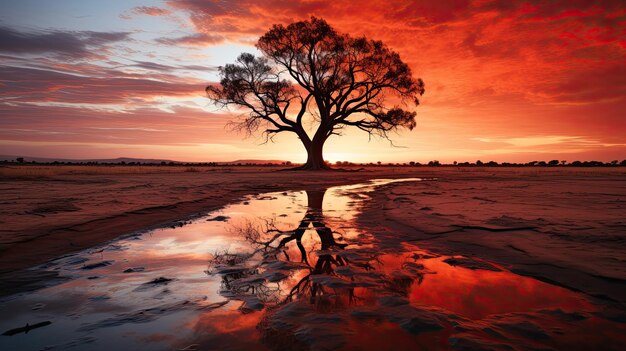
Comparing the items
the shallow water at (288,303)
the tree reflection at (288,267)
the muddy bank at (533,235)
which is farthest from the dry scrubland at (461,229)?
the tree reflection at (288,267)

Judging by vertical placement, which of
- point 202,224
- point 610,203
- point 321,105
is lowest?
point 202,224

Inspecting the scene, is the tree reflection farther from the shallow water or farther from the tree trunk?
the tree trunk

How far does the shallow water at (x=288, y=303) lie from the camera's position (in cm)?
171

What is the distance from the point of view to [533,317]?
196cm

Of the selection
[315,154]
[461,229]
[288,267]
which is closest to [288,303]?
[288,267]

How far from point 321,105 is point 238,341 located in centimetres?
2614

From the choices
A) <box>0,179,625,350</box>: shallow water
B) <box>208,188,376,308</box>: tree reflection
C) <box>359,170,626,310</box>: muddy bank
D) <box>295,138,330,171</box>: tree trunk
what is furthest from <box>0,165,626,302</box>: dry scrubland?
<box>295,138,330,171</box>: tree trunk

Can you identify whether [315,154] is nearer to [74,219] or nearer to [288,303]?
[74,219]

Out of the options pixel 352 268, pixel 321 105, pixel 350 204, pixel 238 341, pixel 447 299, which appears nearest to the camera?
pixel 238 341

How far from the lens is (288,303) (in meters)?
2.21

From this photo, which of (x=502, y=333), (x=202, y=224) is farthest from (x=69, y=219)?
(x=502, y=333)

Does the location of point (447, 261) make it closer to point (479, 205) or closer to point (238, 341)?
point (238, 341)

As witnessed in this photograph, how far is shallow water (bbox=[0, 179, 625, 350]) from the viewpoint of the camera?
5.61 ft

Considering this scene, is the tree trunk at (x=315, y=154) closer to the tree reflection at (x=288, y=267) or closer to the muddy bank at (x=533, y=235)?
the muddy bank at (x=533, y=235)
